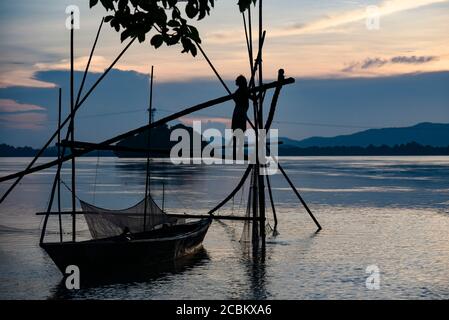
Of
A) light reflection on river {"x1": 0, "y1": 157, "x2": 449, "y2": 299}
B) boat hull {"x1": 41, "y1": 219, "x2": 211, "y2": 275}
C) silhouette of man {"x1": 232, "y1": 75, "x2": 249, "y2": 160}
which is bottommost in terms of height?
light reflection on river {"x1": 0, "y1": 157, "x2": 449, "y2": 299}

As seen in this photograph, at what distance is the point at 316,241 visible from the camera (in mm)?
21625

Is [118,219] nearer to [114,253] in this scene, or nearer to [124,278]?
[124,278]

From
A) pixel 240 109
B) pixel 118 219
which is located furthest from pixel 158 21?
pixel 118 219

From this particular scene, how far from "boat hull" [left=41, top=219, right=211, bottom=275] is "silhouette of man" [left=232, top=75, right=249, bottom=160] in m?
2.79

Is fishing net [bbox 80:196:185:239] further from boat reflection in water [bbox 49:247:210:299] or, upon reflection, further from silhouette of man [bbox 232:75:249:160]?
silhouette of man [bbox 232:75:249:160]

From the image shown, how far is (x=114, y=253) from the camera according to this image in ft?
44.8

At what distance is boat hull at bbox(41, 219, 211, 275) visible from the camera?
1298cm

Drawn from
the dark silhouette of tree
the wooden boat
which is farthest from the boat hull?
the dark silhouette of tree

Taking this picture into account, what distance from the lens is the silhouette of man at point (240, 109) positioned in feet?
39.5

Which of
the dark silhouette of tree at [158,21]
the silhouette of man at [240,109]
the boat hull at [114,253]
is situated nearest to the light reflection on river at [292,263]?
the boat hull at [114,253]

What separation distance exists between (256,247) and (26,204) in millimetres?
21416
